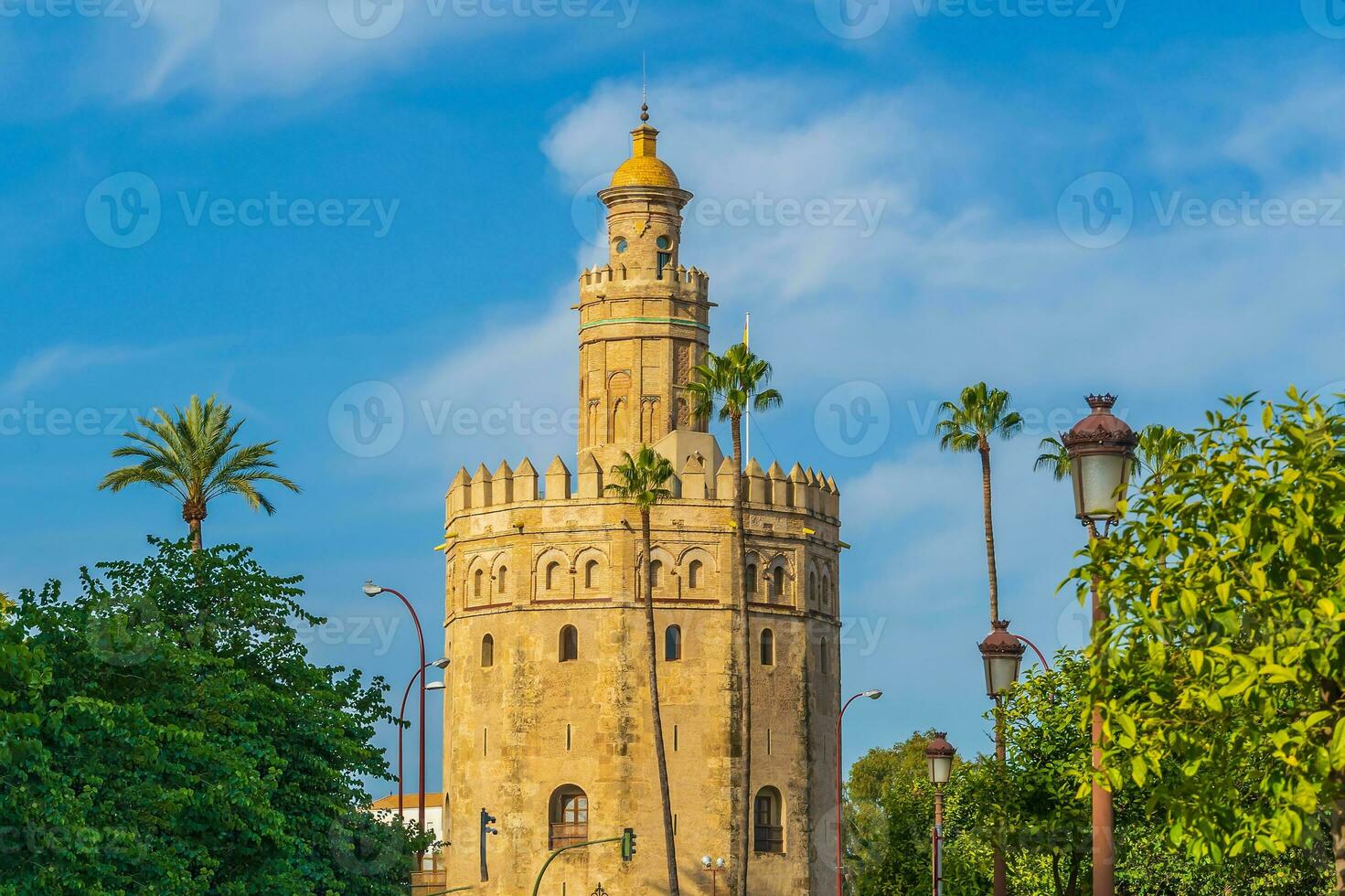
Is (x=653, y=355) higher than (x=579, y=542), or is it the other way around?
(x=653, y=355)

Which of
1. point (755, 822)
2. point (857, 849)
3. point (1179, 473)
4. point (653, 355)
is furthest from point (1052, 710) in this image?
point (857, 849)

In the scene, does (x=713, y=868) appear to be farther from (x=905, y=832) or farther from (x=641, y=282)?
(x=641, y=282)

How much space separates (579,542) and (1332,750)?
191ft

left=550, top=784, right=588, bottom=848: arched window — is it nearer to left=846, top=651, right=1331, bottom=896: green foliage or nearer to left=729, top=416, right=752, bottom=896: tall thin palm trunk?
left=729, top=416, right=752, bottom=896: tall thin palm trunk

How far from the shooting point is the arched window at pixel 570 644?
71750mm

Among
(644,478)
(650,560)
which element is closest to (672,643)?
(650,560)

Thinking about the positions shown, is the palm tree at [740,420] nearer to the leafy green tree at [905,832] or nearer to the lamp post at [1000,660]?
the leafy green tree at [905,832]

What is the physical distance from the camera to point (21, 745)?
23688mm

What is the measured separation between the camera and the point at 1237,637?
53.2ft

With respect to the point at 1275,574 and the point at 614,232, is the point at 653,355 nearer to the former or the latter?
the point at 614,232

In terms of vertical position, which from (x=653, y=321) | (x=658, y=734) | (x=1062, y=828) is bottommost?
(x=1062, y=828)

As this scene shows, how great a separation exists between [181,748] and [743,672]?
44.6 m

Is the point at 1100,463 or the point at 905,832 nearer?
the point at 1100,463

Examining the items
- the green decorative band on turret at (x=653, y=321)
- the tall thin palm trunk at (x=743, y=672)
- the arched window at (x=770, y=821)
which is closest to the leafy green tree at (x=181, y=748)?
the tall thin palm trunk at (x=743, y=672)
